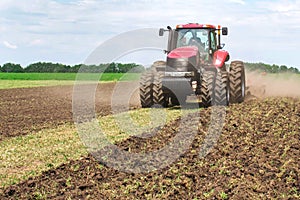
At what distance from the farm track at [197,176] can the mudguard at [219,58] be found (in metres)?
5.29

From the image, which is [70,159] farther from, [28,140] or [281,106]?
[281,106]

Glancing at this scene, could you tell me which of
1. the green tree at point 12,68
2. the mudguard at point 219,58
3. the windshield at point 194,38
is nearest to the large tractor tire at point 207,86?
the mudguard at point 219,58

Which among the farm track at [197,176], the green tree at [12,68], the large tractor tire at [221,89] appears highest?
the green tree at [12,68]

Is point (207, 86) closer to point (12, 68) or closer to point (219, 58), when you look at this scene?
point (219, 58)

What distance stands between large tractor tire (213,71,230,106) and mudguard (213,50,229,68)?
0.79 meters

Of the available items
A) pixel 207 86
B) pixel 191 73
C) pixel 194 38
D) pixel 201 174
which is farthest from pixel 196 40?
pixel 201 174

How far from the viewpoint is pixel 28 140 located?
1195 centimetres

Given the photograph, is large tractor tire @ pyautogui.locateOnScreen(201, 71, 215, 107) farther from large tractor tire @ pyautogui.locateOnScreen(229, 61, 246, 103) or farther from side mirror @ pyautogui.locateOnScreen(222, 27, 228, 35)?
large tractor tire @ pyautogui.locateOnScreen(229, 61, 246, 103)

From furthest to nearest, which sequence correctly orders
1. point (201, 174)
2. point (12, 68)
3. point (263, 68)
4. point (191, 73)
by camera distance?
point (12, 68) < point (263, 68) < point (191, 73) < point (201, 174)

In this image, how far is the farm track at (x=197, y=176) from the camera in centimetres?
701

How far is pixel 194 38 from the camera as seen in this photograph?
16047 millimetres

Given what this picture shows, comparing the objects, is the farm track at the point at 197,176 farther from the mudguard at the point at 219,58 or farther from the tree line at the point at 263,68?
the tree line at the point at 263,68

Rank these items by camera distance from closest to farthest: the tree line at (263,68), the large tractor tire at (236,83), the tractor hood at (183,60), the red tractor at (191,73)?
the red tractor at (191,73) → the tractor hood at (183,60) → the large tractor tire at (236,83) → the tree line at (263,68)

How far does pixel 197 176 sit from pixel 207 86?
7372 millimetres
